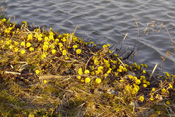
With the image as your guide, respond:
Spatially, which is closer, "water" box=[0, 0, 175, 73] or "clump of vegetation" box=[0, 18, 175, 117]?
"clump of vegetation" box=[0, 18, 175, 117]

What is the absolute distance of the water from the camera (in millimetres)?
6953

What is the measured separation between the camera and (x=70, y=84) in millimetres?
3959

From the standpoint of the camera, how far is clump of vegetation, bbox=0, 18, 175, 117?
3549 millimetres

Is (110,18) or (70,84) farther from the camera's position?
(110,18)

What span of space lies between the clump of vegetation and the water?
2.27 meters

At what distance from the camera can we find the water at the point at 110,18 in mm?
6953

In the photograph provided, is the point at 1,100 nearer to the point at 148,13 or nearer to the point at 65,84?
the point at 65,84

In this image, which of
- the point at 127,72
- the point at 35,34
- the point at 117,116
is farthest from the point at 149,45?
the point at 117,116

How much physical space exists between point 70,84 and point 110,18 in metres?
5.01

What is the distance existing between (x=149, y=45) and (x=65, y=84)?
380 centimetres

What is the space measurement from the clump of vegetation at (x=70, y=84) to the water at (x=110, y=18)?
2270 millimetres

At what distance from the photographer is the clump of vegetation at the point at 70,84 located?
3549 millimetres

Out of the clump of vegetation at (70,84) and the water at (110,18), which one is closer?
the clump of vegetation at (70,84)

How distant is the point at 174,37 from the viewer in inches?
285
